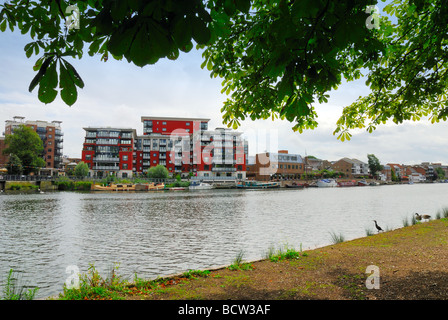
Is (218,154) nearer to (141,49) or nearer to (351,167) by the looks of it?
(351,167)

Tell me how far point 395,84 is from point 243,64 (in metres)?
4.93

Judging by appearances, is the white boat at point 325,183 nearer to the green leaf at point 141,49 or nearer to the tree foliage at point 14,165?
the tree foliage at point 14,165

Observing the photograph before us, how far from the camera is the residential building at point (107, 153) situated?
89.6 metres

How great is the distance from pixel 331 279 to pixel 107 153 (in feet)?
306

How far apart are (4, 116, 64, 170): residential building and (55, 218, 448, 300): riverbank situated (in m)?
117

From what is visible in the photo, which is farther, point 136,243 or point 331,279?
point 136,243

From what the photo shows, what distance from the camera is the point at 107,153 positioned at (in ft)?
294

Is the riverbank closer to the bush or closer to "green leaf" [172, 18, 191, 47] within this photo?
"green leaf" [172, 18, 191, 47]

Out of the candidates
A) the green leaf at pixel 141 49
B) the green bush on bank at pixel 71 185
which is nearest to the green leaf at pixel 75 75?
the green leaf at pixel 141 49

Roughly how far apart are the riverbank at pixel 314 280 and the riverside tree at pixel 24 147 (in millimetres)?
93650

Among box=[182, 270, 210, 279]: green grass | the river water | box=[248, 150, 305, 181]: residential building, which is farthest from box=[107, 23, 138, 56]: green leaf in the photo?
box=[248, 150, 305, 181]: residential building

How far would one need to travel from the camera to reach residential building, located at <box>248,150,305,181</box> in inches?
4424

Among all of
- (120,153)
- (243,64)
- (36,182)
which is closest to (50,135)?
(120,153)

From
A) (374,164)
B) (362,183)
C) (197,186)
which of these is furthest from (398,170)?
(197,186)
